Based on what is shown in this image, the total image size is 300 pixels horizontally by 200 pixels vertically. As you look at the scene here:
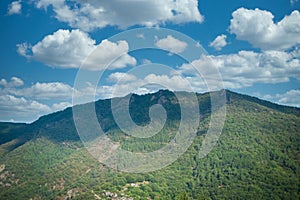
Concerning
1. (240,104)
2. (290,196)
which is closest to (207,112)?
(240,104)

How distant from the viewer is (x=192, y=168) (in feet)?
486

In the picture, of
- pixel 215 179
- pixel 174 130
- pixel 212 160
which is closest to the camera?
pixel 215 179

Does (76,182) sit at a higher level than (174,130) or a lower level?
lower

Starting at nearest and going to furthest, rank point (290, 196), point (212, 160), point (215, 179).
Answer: point (290, 196) < point (215, 179) < point (212, 160)

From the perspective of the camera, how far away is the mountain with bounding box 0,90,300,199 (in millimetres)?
116438

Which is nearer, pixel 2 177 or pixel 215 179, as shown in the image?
pixel 215 179

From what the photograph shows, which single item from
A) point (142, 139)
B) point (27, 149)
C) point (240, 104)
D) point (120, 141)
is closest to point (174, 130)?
point (142, 139)

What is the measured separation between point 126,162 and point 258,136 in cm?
6143

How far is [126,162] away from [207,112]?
203 feet

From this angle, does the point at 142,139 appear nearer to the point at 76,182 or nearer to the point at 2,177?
the point at 76,182

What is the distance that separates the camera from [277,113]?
175 m

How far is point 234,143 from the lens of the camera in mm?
152875

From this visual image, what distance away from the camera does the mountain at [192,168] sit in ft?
382

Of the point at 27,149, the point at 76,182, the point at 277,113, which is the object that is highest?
the point at 277,113
